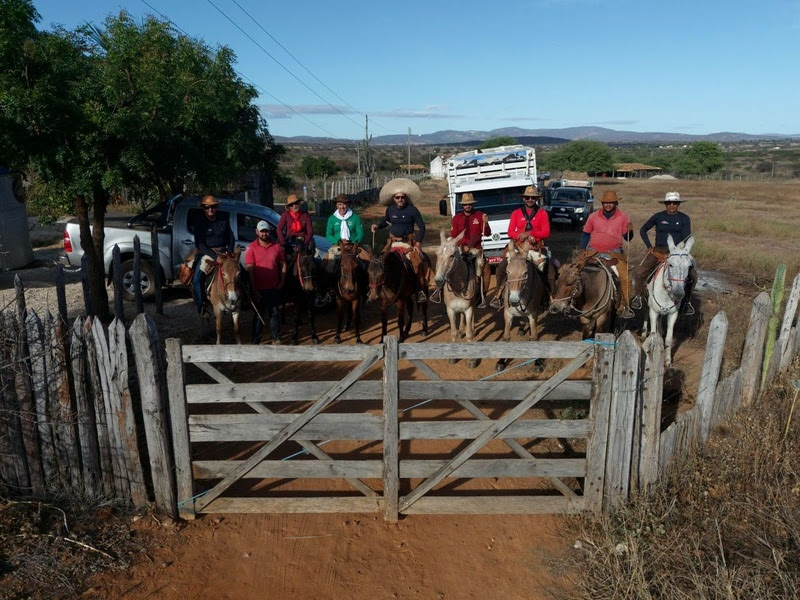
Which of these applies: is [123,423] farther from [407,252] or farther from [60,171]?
[407,252]

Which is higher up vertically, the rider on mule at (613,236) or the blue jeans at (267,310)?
the rider on mule at (613,236)

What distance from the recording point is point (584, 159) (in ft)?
298

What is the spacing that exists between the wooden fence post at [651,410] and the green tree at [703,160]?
93934mm

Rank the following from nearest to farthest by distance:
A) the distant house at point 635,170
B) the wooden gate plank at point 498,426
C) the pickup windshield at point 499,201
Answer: the wooden gate plank at point 498,426, the pickup windshield at point 499,201, the distant house at point 635,170

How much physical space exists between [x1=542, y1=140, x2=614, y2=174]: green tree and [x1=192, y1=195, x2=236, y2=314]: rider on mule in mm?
85711

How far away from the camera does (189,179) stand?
554 inches

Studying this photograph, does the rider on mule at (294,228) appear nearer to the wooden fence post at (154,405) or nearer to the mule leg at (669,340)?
the wooden fence post at (154,405)

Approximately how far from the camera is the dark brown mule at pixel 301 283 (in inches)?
401

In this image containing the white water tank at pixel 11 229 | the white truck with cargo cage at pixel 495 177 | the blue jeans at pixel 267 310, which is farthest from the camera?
the white truck with cargo cage at pixel 495 177

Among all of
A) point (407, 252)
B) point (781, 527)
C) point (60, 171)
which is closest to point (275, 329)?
point (407, 252)

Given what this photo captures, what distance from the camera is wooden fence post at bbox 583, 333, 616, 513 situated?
198 inches

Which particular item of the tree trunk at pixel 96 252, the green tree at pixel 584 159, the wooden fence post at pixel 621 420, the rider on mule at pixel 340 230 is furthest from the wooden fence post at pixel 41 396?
the green tree at pixel 584 159

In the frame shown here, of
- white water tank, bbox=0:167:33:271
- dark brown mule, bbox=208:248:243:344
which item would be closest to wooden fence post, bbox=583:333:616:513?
dark brown mule, bbox=208:248:243:344

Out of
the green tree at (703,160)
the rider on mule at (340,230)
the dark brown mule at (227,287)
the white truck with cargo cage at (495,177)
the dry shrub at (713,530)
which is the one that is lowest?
the dry shrub at (713,530)
